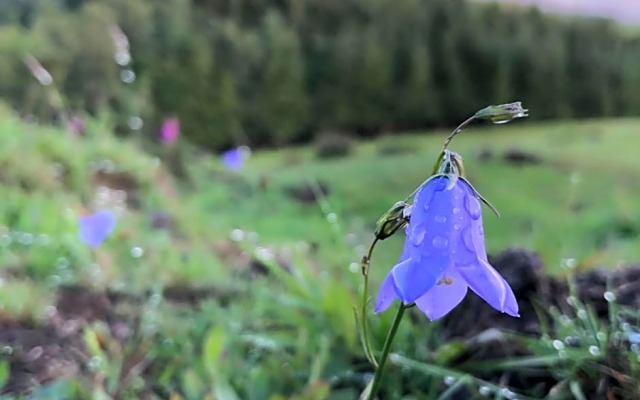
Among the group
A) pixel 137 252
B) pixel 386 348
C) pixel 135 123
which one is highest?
pixel 386 348

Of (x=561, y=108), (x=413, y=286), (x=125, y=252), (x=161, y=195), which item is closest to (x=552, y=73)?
(x=561, y=108)

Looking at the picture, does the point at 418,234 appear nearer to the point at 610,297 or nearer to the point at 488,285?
the point at 488,285

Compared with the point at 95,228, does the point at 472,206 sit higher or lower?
higher

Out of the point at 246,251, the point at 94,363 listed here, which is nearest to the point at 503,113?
the point at 94,363

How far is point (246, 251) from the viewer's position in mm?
1279

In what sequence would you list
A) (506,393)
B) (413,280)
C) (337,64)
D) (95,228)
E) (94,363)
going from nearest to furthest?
(413,280) → (506,393) → (94,363) → (95,228) → (337,64)

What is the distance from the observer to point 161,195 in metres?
1.79

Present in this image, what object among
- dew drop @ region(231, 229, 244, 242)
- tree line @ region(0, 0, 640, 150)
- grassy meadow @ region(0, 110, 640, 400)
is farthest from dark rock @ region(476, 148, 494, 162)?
dew drop @ region(231, 229, 244, 242)

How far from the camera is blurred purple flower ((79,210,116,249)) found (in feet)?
3.86

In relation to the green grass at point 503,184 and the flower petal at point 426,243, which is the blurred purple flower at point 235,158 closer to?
the green grass at point 503,184

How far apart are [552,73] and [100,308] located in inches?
67.7

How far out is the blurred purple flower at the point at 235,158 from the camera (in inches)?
84.7

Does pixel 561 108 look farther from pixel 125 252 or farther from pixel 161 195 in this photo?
pixel 125 252

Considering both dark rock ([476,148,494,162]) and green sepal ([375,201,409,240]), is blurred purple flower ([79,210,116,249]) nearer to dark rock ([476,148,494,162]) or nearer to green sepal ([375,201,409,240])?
green sepal ([375,201,409,240])
